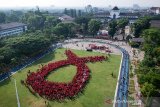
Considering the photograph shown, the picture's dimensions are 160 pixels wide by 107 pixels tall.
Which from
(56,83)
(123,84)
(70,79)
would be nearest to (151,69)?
(123,84)

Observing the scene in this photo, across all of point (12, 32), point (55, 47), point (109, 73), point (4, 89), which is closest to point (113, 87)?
point (109, 73)

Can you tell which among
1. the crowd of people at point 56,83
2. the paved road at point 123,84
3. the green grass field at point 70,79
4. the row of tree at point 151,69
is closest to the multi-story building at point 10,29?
the green grass field at point 70,79

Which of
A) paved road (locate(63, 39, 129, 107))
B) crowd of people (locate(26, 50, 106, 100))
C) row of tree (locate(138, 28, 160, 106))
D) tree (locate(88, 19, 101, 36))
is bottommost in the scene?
paved road (locate(63, 39, 129, 107))

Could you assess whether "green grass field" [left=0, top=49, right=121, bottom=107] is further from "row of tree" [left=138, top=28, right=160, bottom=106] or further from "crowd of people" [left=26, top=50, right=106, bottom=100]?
"row of tree" [left=138, top=28, right=160, bottom=106]

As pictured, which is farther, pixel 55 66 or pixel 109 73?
pixel 55 66

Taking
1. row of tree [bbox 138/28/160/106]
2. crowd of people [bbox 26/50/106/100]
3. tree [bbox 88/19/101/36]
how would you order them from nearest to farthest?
row of tree [bbox 138/28/160/106]
crowd of people [bbox 26/50/106/100]
tree [bbox 88/19/101/36]

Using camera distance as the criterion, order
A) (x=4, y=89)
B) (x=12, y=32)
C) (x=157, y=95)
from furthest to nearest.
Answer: (x=12, y=32) → (x=4, y=89) → (x=157, y=95)

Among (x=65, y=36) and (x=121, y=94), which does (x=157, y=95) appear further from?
(x=65, y=36)

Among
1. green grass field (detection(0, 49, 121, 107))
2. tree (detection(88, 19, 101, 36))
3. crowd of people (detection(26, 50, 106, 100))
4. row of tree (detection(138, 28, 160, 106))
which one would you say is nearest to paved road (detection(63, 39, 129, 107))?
green grass field (detection(0, 49, 121, 107))
